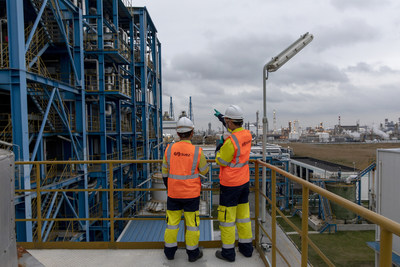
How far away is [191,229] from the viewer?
11.0 ft

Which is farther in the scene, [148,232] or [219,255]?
[148,232]

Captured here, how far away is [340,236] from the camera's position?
16375 millimetres

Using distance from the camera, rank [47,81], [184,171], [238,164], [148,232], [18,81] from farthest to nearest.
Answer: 1. [148,232]
2. [47,81]
3. [18,81]
4. [238,164]
5. [184,171]

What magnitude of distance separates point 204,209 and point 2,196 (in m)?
12.8

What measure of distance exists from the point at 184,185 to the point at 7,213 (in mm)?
1859

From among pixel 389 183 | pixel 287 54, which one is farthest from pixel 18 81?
pixel 389 183

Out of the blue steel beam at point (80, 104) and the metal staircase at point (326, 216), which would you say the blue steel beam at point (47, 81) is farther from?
the metal staircase at point (326, 216)

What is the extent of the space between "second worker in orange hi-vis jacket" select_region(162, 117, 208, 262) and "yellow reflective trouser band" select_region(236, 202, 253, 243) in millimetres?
640

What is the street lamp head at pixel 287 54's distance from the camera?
8.20m

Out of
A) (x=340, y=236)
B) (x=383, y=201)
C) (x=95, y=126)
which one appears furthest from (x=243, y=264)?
(x=340, y=236)

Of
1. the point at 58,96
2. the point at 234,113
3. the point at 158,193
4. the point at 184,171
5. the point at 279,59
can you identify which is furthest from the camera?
the point at 158,193

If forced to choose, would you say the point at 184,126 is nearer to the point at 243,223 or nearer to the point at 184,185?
the point at 184,185

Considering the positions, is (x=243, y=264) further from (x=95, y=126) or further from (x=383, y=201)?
(x=95, y=126)

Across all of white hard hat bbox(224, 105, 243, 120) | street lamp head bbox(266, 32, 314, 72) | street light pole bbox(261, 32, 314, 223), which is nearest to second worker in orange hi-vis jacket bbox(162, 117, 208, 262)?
white hard hat bbox(224, 105, 243, 120)
